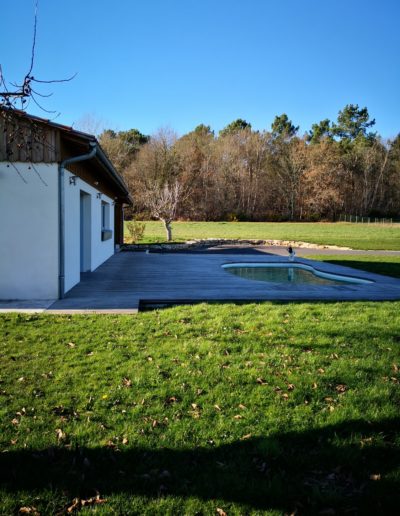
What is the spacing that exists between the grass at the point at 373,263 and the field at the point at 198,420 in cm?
785

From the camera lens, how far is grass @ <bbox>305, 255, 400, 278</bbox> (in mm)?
12547

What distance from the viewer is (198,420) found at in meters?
3.09

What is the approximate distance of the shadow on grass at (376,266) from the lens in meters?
12.3

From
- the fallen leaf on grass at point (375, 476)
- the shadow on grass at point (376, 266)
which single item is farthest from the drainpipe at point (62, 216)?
the shadow on grass at point (376, 266)

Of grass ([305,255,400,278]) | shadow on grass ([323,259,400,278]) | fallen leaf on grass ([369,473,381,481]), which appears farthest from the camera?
grass ([305,255,400,278])

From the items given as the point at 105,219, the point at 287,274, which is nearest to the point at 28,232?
the point at 105,219

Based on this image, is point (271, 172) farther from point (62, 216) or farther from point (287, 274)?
point (62, 216)

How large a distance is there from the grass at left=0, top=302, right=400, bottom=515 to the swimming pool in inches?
236

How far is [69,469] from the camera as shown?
8.07 ft

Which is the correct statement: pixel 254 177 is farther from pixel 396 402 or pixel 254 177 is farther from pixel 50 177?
pixel 396 402

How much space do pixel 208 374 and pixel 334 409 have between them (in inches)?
47.8

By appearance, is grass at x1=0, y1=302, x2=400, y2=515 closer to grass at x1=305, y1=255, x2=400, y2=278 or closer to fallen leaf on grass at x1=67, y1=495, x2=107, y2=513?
fallen leaf on grass at x1=67, y1=495, x2=107, y2=513

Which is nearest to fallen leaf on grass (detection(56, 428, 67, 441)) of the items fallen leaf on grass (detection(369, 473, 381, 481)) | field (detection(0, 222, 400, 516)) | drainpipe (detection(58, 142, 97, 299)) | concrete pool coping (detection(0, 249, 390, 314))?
field (detection(0, 222, 400, 516))

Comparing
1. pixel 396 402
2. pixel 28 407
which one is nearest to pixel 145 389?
pixel 28 407
